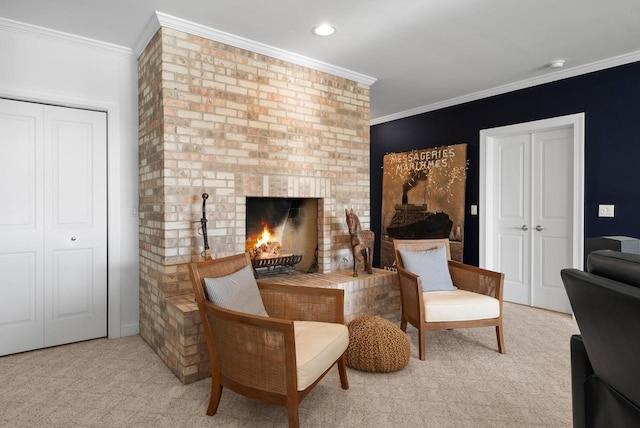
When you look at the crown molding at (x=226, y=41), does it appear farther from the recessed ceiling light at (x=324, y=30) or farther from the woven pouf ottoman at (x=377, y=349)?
the woven pouf ottoman at (x=377, y=349)

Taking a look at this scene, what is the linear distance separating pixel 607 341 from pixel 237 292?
1700 mm

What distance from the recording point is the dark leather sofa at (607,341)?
1.08 metres

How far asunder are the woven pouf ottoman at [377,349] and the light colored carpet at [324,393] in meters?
0.07

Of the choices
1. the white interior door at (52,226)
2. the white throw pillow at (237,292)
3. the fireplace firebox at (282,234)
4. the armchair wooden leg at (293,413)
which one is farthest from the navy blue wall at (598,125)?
the white interior door at (52,226)

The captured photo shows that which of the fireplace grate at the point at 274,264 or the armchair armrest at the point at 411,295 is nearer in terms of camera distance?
the armchair armrest at the point at 411,295

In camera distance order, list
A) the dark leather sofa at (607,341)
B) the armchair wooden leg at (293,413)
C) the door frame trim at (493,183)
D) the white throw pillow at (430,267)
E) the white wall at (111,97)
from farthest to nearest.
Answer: the door frame trim at (493,183), the white throw pillow at (430,267), the white wall at (111,97), the armchair wooden leg at (293,413), the dark leather sofa at (607,341)

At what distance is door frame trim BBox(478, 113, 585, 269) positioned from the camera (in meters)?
3.92

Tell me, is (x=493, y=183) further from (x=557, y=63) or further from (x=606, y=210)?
(x=557, y=63)

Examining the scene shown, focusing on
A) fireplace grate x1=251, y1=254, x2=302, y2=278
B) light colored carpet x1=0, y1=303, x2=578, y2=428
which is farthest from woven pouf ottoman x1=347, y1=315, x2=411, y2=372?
fireplace grate x1=251, y1=254, x2=302, y2=278

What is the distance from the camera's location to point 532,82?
4.27 m

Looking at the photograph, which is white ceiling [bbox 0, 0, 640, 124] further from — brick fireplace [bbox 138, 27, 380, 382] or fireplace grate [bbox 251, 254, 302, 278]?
fireplace grate [bbox 251, 254, 302, 278]

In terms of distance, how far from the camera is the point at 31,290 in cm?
306

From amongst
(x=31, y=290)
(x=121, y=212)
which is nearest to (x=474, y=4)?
(x=121, y=212)

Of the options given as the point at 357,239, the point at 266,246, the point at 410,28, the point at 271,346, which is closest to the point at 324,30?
the point at 410,28
